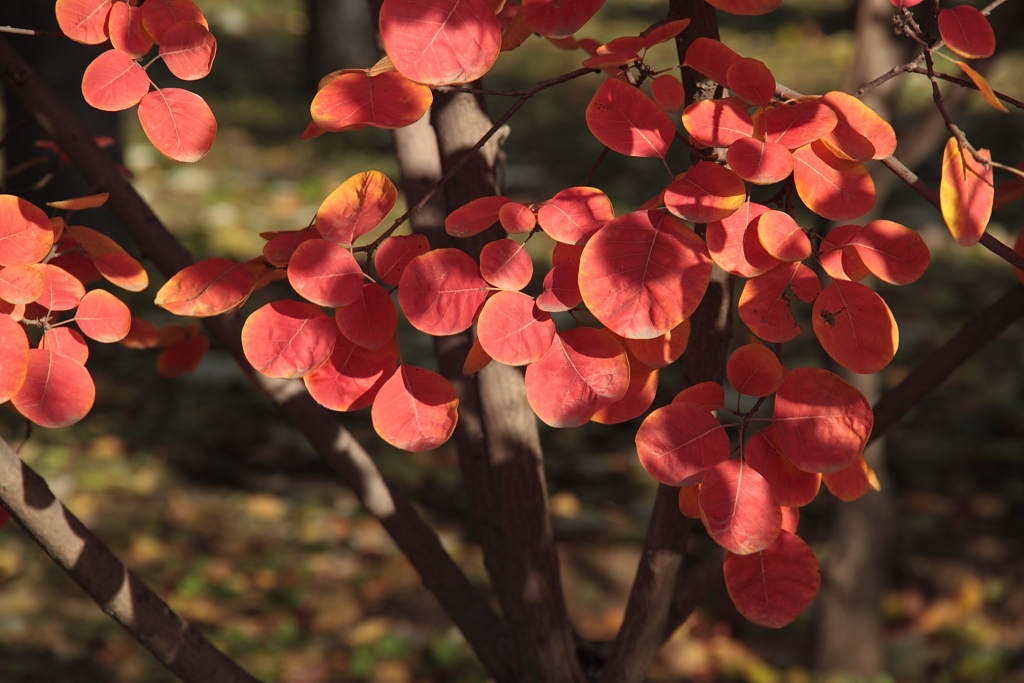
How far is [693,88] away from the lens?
3.02ft

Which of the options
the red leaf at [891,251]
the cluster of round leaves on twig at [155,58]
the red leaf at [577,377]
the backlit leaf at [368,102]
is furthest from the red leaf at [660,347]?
the cluster of round leaves on twig at [155,58]

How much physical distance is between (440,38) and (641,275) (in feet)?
0.70

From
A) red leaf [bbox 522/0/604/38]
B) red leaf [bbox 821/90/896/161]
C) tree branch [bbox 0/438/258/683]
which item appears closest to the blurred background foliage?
tree branch [bbox 0/438/258/683]

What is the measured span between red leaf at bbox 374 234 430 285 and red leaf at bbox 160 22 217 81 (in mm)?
199

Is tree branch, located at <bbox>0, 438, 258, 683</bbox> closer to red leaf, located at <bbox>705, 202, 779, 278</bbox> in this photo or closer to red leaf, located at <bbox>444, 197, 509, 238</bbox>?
red leaf, located at <bbox>444, 197, 509, 238</bbox>

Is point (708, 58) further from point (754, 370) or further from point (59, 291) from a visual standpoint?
point (59, 291)

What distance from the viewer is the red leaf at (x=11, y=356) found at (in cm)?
72

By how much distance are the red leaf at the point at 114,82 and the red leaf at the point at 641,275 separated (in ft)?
1.28

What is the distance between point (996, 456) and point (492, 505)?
7.38 feet

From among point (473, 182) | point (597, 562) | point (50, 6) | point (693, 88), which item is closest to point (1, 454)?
point (473, 182)

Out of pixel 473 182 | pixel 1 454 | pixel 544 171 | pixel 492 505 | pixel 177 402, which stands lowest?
pixel 544 171

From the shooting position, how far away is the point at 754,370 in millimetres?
816

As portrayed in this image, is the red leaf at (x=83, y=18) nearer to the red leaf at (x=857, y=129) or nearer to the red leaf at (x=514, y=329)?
the red leaf at (x=514, y=329)

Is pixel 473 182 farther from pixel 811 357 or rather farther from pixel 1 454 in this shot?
pixel 811 357
